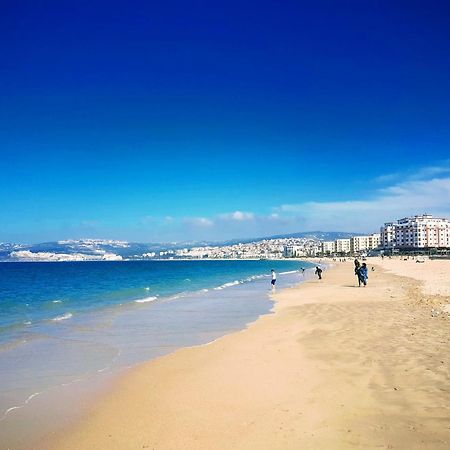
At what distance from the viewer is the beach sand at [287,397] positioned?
215 inches

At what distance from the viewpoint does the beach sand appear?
5.47 meters

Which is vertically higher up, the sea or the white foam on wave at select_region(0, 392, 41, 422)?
the white foam on wave at select_region(0, 392, 41, 422)

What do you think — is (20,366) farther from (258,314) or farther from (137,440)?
(258,314)

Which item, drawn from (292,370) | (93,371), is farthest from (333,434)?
(93,371)

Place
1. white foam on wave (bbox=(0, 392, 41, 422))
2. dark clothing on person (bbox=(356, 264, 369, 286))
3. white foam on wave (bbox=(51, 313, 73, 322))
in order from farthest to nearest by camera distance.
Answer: dark clothing on person (bbox=(356, 264, 369, 286)), white foam on wave (bbox=(51, 313, 73, 322)), white foam on wave (bbox=(0, 392, 41, 422))

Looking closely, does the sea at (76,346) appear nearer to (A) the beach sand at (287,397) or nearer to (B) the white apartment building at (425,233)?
(A) the beach sand at (287,397)

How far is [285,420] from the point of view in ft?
19.7

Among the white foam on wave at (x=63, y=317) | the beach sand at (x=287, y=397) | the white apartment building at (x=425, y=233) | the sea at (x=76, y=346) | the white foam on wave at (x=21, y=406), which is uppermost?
the white apartment building at (x=425, y=233)

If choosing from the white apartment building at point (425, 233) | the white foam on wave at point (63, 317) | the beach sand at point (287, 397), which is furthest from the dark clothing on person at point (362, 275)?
the white apartment building at point (425, 233)

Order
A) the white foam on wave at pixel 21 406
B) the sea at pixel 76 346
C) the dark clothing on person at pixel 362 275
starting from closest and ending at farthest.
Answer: the white foam on wave at pixel 21 406
the sea at pixel 76 346
the dark clothing on person at pixel 362 275

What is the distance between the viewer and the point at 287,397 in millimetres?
6973

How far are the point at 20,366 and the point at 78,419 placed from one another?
4.37m

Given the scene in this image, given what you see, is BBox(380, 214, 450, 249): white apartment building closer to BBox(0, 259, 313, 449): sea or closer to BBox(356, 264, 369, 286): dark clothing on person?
BBox(356, 264, 369, 286): dark clothing on person

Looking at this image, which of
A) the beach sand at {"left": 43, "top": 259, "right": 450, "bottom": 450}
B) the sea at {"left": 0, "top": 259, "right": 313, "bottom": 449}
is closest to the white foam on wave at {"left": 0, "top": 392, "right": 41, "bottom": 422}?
the sea at {"left": 0, "top": 259, "right": 313, "bottom": 449}
